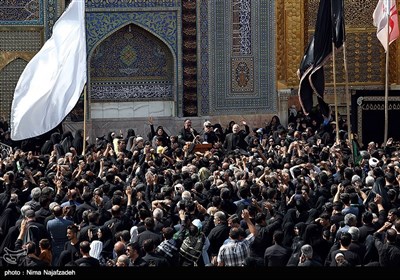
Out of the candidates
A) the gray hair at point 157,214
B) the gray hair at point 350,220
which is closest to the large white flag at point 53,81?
the gray hair at point 157,214

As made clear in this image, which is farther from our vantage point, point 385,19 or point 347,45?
point 347,45

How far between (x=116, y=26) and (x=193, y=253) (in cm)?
1577

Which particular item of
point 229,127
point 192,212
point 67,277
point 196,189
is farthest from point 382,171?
point 67,277

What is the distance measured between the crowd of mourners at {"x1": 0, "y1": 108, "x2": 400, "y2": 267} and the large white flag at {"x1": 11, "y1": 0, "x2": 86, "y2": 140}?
28.8 inches

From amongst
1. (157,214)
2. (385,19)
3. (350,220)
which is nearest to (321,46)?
(385,19)

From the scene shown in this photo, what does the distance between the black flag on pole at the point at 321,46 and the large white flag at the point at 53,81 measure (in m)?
4.32

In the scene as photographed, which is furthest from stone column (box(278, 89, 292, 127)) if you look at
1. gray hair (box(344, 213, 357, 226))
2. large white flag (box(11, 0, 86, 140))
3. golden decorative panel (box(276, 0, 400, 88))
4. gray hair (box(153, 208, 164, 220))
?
gray hair (box(344, 213, 357, 226))

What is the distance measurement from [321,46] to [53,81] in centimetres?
494

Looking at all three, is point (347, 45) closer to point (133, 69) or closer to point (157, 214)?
point (133, 69)

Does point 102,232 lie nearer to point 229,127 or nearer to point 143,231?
point 143,231

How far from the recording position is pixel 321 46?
22750mm

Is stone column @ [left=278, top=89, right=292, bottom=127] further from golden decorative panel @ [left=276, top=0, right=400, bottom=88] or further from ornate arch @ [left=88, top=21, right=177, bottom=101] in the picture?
ornate arch @ [left=88, top=21, right=177, bottom=101]

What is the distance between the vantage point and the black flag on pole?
2233cm

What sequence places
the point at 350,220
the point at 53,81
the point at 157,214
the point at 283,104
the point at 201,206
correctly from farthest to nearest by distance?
the point at 283,104 < the point at 53,81 < the point at 201,206 < the point at 157,214 < the point at 350,220
